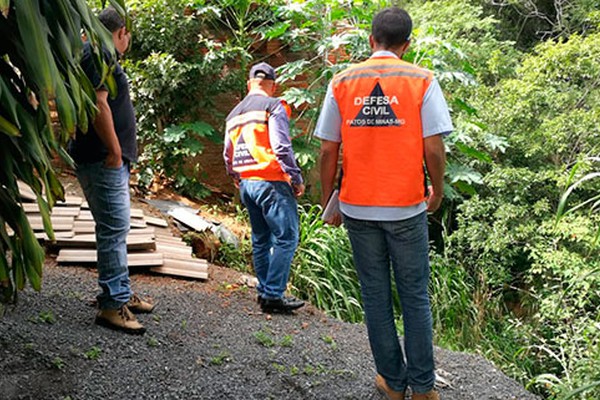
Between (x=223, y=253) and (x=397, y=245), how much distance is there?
3.67 metres

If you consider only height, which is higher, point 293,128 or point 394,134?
point 394,134

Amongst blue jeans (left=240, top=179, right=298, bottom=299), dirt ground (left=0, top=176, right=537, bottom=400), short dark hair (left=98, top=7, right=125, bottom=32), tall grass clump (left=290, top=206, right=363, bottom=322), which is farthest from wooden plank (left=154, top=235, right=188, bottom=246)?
short dark hair (left=98, top=7, right=125, bottom=32)

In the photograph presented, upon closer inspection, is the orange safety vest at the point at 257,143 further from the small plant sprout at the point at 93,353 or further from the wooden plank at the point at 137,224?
the small plant sprout at the point at 93,353

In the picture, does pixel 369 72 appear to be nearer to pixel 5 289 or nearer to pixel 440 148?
pixel 440 148

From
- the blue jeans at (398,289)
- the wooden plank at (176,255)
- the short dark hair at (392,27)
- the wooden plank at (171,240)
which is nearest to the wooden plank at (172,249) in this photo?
the wooden plank at (176,255)

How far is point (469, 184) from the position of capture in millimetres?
7695

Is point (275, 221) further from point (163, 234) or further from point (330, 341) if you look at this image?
point (163, 234)

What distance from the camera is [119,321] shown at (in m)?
3.44

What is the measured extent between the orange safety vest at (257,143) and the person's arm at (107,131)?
1.25 meters

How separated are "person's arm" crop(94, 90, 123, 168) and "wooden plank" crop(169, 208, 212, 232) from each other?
10.3 feet

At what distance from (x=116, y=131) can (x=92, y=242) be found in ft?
5.84

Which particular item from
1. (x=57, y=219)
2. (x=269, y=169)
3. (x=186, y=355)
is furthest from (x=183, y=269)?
(x=186, y=355)

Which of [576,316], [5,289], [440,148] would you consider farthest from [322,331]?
[576,316]

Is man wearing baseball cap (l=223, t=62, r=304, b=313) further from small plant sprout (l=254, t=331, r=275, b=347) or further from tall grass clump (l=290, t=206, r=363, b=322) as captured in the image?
tall grass clump (l=290, t=206, r=363, b=322)
